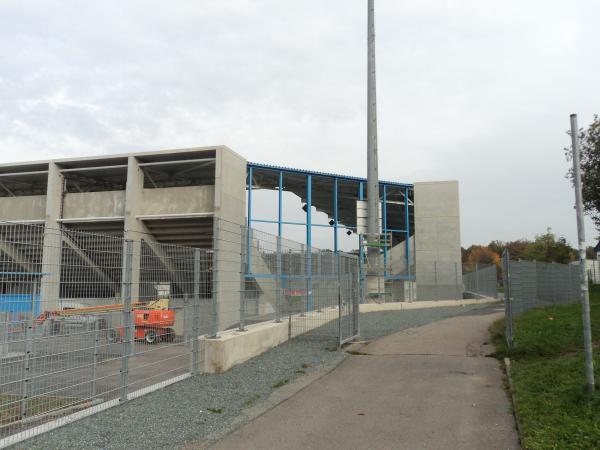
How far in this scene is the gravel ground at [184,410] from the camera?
200 inches

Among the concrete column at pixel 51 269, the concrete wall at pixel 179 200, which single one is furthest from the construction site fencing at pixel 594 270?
the concrete column at pixel 51 269

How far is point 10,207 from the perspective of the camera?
2509 centimetres

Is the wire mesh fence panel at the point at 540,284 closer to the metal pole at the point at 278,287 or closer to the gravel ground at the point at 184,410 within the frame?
the metal pole at the point at 278,287

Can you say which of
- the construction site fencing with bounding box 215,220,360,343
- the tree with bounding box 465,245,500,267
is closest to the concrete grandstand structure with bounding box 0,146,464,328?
the construction site fencing with bounding box 215,220,360,343

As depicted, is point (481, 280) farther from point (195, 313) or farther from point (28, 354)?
point (28, 354)

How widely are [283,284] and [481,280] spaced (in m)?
20.8

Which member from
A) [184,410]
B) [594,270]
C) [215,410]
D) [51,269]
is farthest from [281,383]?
[594,270]

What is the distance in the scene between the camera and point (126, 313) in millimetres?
6602

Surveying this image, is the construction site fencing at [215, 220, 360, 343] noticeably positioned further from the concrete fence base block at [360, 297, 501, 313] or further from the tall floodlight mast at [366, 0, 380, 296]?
the tall floodlight mast at [366, 0, 380, 296]

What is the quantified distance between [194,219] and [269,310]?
12.1 m

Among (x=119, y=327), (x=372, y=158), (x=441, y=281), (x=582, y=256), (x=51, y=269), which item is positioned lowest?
(x=119, y=327)

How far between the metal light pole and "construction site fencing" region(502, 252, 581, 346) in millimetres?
7732

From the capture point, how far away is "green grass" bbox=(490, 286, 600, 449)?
4.88m

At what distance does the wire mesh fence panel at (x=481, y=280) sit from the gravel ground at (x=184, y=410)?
20380mm
